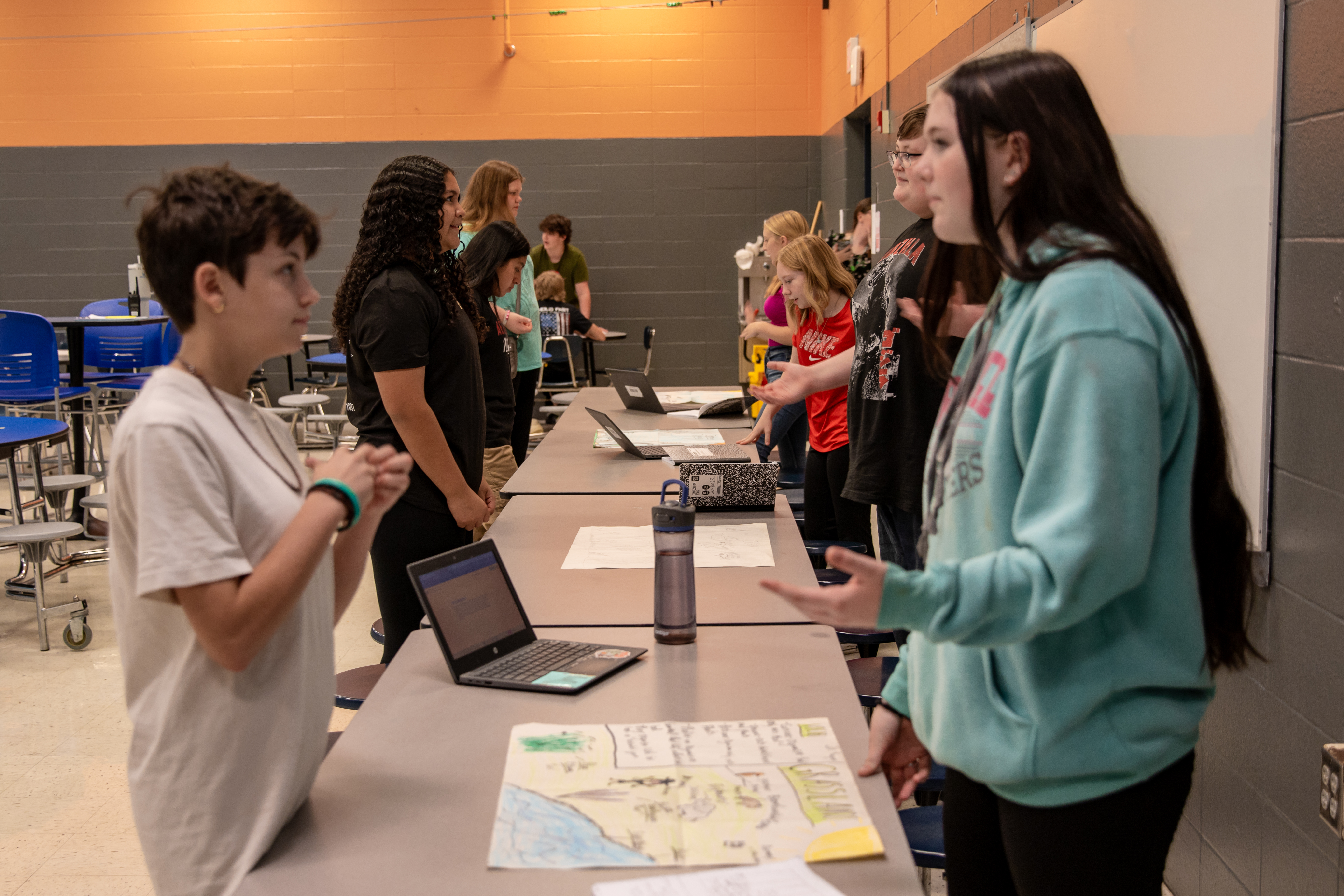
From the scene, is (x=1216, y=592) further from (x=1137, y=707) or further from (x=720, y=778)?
(x=720, y=778)

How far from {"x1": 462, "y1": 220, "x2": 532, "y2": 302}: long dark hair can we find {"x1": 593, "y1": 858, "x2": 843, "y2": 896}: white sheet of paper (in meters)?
2.55

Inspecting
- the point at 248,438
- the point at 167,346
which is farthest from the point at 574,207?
the point at 248,438

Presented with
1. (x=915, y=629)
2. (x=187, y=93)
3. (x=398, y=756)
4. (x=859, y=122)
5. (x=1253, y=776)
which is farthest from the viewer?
(x=187, y=93)

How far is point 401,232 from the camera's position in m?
2.42

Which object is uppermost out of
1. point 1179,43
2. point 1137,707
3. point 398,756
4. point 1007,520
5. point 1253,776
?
point 1179,43

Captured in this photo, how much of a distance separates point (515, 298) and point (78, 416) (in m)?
2.96

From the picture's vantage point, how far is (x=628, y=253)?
932cm

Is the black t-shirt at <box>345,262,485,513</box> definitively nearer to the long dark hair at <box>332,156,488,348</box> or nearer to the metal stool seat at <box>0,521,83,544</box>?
the long dark hair at <box>332,156,488,348</box>

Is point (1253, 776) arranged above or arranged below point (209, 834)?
below

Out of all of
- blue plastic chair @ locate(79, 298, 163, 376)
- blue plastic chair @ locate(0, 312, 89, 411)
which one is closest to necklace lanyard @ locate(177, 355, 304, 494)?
blue plastic chair @ locate(0, 312, 89, 411)

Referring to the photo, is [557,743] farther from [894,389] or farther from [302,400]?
[302,400]

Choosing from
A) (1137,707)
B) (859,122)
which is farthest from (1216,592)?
(859,122)

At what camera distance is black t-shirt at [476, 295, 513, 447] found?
3340mm

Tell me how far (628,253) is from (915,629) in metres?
8.57
